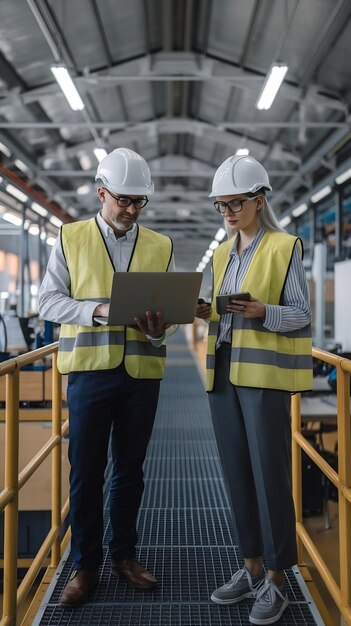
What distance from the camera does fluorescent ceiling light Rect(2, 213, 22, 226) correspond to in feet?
31.9

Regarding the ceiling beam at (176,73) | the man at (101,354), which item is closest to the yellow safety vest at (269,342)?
the man at (101,354)

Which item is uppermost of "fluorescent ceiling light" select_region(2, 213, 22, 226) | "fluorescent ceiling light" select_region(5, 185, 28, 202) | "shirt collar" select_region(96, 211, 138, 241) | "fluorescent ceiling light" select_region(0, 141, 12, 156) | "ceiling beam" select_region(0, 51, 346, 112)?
"ceiling beam" select_region(0, 51, 346, 112)

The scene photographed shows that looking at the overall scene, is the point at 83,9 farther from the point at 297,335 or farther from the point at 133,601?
the point at 133,601

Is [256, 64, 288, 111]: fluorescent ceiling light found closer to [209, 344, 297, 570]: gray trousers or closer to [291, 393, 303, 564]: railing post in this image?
[291, 393, 303, 564]: railing post

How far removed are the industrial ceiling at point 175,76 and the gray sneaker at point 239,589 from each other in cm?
517

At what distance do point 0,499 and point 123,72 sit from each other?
7929 mm

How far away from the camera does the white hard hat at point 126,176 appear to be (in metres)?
2.36

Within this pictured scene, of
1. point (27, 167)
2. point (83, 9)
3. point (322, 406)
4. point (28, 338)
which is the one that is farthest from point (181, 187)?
point (322, 406)

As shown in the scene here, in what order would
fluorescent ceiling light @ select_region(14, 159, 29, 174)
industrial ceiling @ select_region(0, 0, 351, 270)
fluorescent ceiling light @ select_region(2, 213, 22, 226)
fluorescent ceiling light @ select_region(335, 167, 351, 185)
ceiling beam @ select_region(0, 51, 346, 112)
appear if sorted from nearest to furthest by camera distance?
industrial ceiling @ select_region(0, 0, 351, 270) < ceiling beam @ select_region(0, 51, 346, 112) < fluorescent ceiling light @ select_region(335, 167, 351, 185) < fluorescent ceiling light @ select_region(2, 213, 22, 226) < fluorescent ceiling light @ select_region(14, 159, 29, 174)

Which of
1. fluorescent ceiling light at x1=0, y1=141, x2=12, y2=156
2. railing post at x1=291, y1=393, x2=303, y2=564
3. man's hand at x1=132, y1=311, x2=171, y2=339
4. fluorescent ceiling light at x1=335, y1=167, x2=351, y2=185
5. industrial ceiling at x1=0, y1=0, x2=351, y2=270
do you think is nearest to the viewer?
man's hand at x1=132, y1=311, x2=171, y2=339

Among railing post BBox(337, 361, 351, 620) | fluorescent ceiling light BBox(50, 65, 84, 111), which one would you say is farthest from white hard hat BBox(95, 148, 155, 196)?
fluorescent ceiling light BBox(50, 65, 84, 111)

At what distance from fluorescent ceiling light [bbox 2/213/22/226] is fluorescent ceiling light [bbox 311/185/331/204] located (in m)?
5.95

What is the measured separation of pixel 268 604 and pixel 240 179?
173 cm

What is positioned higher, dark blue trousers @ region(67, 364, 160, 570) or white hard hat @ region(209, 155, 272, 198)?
white hard hat @ region(209, 155, 272, 198)
